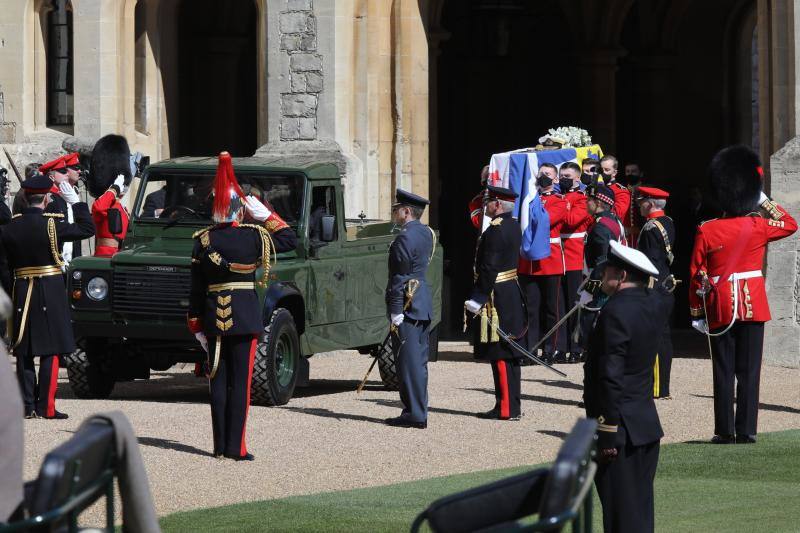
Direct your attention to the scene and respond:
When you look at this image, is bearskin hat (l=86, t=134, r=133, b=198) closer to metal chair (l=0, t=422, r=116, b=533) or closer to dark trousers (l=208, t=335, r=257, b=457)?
dark trousers (l=208, t=335, r=257, b=457)

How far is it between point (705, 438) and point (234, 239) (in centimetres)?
318

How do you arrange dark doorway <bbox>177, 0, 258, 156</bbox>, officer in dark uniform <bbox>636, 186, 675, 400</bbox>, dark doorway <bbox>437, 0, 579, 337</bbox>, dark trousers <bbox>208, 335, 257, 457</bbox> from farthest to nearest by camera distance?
1. dark doorway <bbox>437, 0, 579, 337</bbox>
2. dark doorway <bbox>177, 0, 258, 156</bbox>
3. officer in dark uniform <bbox>636, 186, 675, 400</bbox>
4. dark trousers <bbox>208, 335, 257, 457</bbox>

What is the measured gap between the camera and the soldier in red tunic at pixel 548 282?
15.8 meters

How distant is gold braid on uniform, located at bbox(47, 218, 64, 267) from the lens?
39.3 ft

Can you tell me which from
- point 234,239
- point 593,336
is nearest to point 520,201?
point 234,239

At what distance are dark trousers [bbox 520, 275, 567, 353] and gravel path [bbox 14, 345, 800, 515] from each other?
14.0 inches

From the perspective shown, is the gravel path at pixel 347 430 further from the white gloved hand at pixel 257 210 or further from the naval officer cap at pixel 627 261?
the naval officer cap at pixel 627 261

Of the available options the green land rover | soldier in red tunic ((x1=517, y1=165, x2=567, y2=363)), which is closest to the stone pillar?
soldier in red tunic ((x1=517, y1=165, x2=567, y2=363))

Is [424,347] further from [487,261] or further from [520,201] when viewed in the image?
[520,201]

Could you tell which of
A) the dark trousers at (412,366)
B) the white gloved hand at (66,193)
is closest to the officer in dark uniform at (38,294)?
→ the white gloved hand at (66,193)

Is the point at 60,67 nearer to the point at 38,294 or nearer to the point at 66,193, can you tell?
the point at 66,193

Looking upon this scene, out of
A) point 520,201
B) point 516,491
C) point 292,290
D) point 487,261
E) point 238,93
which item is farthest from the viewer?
point 238,93

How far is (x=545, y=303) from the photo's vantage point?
52.2 feet

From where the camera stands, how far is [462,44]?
26.4 meters
